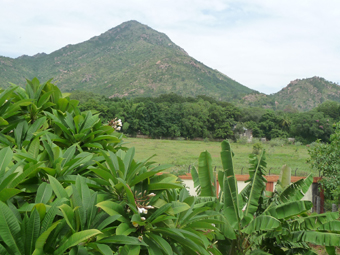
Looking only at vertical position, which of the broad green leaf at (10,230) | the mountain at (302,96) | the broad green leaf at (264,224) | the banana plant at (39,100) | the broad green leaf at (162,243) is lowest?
the broad green leaf at (264,224)

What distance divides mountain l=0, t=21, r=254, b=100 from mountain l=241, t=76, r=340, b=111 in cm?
525

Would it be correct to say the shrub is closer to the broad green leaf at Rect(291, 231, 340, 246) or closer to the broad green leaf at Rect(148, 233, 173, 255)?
the broad green leaf at Rect(291, 231, 340, 246)

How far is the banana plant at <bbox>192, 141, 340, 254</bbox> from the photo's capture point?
3.51m

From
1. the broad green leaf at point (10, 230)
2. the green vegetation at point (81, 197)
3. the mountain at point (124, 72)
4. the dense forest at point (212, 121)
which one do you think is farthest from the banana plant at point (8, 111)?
the mountain at point (124, 72)

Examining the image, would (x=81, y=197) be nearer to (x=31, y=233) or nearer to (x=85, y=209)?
(x=85, y=209)

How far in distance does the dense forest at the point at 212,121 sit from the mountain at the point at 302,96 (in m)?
21.1

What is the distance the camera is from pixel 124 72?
237ft

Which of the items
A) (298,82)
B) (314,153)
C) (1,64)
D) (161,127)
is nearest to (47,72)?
(1,64)

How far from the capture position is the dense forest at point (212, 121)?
1391 inches

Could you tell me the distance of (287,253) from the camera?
13.0 feet

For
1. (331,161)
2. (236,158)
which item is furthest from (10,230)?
(236,158)

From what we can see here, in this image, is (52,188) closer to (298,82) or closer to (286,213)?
(286,213)

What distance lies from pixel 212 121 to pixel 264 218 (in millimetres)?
34093

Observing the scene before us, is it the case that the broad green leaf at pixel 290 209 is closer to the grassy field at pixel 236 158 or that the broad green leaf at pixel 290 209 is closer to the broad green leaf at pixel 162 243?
the broad green leaf at pixel 162 243
